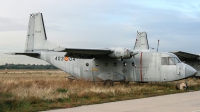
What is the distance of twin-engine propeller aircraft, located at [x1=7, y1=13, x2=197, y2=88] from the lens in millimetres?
21703

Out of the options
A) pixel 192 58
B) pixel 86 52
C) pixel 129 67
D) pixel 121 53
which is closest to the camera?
pixel 86 52

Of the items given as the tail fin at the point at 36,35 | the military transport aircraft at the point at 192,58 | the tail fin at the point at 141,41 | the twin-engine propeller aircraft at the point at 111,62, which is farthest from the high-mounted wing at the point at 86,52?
the tail fin at the point at 141,41

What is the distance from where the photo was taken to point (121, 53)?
21.8m

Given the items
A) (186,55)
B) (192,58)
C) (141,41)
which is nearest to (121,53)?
(186,55)

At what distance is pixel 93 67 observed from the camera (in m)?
24.2

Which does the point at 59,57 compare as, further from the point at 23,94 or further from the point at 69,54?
the point at 23,94

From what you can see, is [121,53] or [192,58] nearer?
[121,53]

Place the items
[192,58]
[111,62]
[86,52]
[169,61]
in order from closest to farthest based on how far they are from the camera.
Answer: [86,52] → [169,61] → [111,62] → [192,58]

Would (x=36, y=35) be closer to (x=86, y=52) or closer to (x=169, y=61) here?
(x=86, y=52)

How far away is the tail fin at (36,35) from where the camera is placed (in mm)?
26578

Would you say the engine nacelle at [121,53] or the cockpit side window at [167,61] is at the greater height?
the engine nacelle at [121,53]

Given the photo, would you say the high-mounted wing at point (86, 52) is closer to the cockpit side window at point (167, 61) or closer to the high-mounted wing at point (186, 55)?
the cockpit side window at point (167, 61)

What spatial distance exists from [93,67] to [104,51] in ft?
9.57

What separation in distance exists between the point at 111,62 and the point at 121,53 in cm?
204
